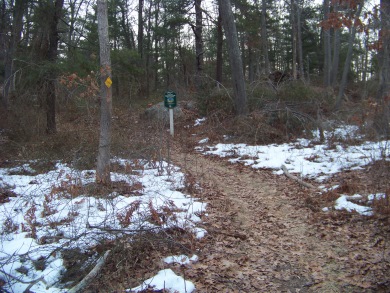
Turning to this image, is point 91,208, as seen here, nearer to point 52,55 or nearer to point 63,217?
point 63,217

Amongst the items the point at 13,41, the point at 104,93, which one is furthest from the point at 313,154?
the point at 13,41

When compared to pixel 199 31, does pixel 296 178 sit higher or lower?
lower

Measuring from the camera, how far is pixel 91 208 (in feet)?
17.8

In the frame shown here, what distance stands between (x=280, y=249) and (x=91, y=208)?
3126 mm

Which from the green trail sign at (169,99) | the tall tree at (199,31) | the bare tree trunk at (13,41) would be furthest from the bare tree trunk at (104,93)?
the tall tree at (199,31)

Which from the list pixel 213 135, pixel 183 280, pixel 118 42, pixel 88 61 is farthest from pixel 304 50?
pixel 183 280

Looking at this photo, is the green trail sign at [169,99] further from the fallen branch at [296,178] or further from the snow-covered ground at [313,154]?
the fallen branch at [296,178]

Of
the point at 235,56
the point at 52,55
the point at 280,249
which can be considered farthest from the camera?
the point at 235,56

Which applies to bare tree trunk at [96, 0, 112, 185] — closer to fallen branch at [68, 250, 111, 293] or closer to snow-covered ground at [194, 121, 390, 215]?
fallen branch at [68, 250, 111, 293]

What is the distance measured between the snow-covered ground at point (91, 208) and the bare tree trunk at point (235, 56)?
347 centimetres

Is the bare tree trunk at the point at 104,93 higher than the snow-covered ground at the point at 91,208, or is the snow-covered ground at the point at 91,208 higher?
the bare tree trunk at the point at 104,93

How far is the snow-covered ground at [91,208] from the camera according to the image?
3924 millimetres

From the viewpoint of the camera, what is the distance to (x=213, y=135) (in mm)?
12016

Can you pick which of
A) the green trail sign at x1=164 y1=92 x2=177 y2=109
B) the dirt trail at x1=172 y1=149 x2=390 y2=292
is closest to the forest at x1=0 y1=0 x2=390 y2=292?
the dirt trail at x1=172 y1=149 x2=390 y2=292
